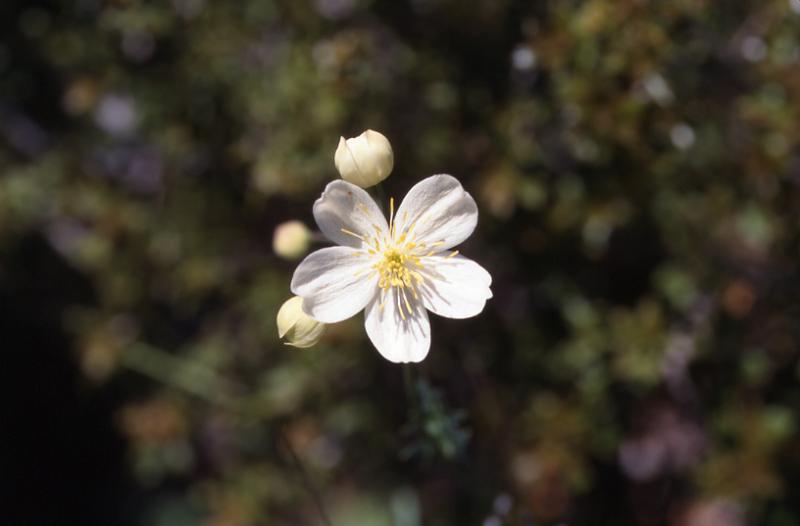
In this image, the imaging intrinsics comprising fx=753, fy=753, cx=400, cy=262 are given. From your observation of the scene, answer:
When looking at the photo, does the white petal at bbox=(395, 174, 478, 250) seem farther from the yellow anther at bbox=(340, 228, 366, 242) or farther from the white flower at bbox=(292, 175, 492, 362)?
the yellow anther at bbox=(340, 228, 366, 242)

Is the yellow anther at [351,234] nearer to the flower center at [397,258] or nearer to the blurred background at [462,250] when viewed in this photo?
the flower center at [397,258]

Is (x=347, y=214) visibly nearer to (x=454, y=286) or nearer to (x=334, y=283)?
(x=334, y=283)

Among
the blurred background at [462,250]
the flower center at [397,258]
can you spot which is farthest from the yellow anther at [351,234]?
the blurred background at [462,250]

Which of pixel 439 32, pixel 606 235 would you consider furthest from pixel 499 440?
pixel 439 32

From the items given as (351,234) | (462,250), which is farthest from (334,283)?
(462,250)

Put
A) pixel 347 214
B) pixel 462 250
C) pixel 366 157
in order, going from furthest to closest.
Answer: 1. pixel 462 250
2. pixel 347 214
3. pixel 366 157

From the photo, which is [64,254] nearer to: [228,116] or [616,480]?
[228,116]

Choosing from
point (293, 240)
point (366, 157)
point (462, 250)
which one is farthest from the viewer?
point (462, 250)
